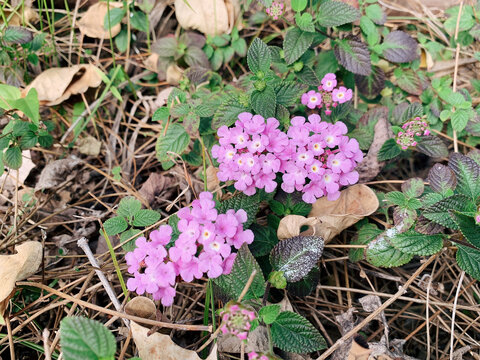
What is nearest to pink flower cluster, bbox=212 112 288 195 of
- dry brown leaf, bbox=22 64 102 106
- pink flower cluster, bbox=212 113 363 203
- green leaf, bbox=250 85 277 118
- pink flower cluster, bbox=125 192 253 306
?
pink flower cluster, bbox=212 113 363 203

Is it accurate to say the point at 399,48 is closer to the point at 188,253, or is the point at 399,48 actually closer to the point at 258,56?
the point at 258,56

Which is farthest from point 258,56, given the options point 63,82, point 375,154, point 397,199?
point 63,82

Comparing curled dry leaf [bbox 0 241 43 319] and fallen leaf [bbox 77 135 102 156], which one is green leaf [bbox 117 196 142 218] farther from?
fallen leaf [bbox 77 135 102 156]

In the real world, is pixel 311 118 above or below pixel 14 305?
above

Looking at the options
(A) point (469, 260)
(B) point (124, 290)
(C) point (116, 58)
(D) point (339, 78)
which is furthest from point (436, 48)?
(B) point (124, 290)

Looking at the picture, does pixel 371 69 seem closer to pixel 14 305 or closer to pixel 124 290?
pixel 124 290

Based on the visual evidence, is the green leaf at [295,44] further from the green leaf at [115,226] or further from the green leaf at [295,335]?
the green leaf at [295,335]
